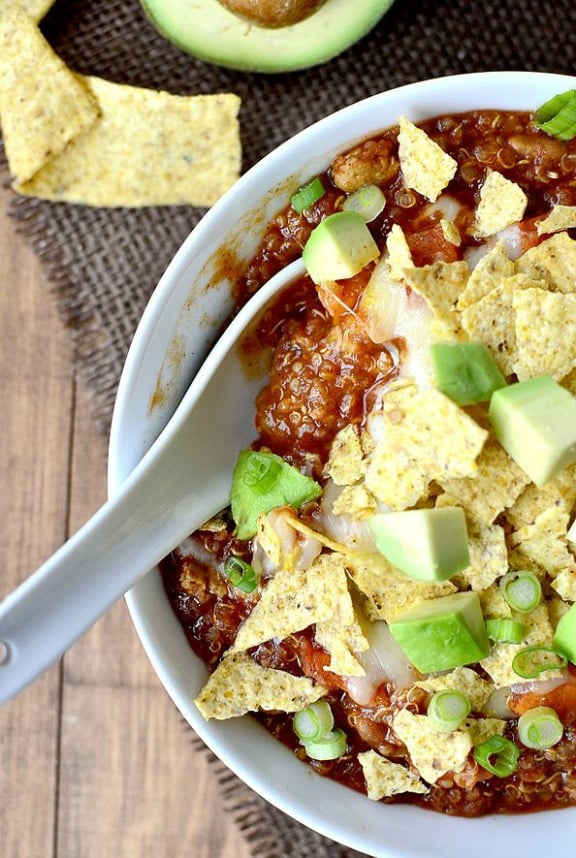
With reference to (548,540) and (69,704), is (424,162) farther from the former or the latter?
(69,704)

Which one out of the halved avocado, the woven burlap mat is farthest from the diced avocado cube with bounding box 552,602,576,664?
the halved avocado

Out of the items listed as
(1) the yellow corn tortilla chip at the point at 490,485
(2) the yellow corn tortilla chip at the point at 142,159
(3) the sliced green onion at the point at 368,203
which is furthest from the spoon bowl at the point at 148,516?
(2) the yellow corn tortilla chip at the point at 142,159

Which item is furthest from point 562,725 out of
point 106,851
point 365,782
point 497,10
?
point 497,10

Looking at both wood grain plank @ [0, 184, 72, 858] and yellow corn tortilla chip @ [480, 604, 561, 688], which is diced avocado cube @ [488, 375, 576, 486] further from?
wood grain plank @ [0, 184, 72, 858]

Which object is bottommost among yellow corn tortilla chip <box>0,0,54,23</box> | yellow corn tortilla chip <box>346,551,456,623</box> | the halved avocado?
yellow corn tortilla chip <box>346,551,456,623</box>

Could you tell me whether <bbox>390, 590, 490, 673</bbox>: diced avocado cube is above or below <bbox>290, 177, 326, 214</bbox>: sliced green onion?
below
